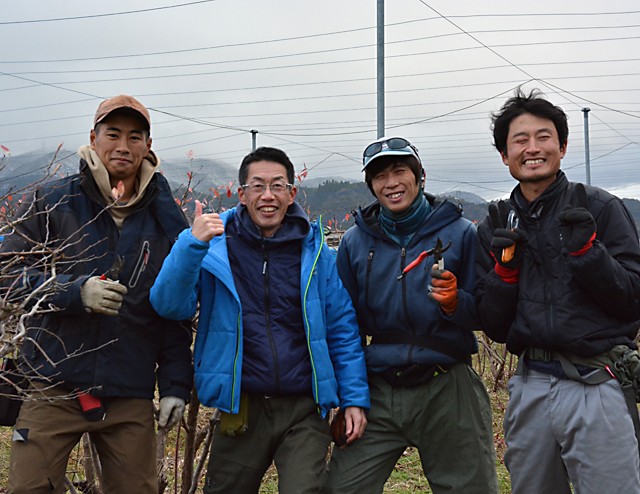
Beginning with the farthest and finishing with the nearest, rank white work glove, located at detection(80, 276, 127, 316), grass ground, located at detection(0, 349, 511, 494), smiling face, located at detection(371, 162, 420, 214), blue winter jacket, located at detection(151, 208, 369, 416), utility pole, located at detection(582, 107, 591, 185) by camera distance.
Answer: utility pole, located at detection(582, 107, 591, 185)
grass ground, located at detection(0, 349, 511, 494)
smiling face, located at detection(371, 162, 420, 214)
blue winter jacket, located at detection(151, 208, 369, 416)
white work glove, located at detection(80, 276, 127, 316)

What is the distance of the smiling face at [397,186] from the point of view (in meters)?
3.46

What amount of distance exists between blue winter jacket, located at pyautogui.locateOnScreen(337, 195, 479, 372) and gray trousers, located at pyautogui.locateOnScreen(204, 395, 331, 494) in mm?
455

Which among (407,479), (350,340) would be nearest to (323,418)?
(350,340)

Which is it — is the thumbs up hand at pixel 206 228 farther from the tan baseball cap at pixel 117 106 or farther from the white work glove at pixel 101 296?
the tan baseball cap at pixel 117 106

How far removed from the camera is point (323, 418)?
3.42 metres

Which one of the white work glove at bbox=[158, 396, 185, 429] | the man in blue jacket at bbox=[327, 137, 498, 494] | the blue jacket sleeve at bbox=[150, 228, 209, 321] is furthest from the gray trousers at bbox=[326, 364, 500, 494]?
the blue jacket sleeve at bbox=[150, 228, 209, 321]

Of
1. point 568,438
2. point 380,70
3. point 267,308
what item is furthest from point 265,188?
point 380,70

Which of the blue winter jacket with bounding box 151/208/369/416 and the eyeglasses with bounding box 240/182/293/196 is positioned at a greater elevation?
the eyeglasses with bounding box 240/182/293/196

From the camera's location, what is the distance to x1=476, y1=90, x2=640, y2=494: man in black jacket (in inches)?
115

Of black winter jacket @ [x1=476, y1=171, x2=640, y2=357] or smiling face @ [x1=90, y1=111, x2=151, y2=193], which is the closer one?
black winter jacket @ [x1=476, y1=171, x2=640, y2=357]

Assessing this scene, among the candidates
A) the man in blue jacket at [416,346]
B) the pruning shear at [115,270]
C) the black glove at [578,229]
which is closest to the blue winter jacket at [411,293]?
the man in blue jacket at [416,346]

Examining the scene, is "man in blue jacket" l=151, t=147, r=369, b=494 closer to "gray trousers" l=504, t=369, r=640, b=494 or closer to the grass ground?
"gray trousers" l=504, t=369, r=640, b=494

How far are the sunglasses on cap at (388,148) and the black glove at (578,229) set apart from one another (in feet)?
3.01

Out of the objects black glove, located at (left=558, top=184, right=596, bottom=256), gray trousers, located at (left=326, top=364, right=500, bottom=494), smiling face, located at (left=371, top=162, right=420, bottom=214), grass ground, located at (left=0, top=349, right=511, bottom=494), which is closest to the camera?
black glove, located at (left=558, top=184, right=596, bottom=256)
